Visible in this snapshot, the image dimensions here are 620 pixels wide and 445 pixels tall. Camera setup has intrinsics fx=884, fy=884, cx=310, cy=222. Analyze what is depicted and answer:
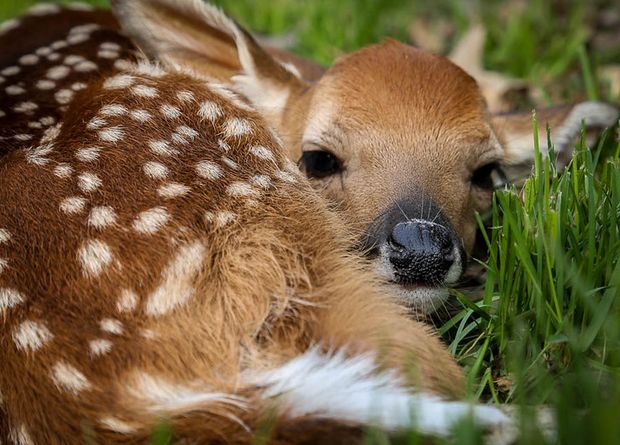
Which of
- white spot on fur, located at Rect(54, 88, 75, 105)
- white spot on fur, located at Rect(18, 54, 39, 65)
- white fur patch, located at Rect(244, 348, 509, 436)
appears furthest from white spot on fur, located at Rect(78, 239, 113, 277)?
white spot on fur, located at Rect(18, 54, 39, 65)

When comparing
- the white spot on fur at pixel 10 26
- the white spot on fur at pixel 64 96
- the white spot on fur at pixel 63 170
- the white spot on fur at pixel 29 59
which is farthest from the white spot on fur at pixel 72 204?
the white spot on fur at pixel 10 26

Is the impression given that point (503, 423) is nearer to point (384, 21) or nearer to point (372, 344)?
point (372, 344)

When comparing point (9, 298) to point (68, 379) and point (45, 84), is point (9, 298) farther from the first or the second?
point (45, 84)

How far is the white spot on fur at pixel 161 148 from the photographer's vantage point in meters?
2.58

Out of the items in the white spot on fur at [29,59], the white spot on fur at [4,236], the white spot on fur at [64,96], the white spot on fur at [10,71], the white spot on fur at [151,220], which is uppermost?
the white spot on fur at [151,220]

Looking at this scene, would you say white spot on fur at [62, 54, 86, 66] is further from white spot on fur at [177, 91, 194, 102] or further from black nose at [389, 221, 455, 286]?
black nose at [389, 221, 455, 286]

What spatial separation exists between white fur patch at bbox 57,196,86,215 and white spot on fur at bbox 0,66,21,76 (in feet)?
5.23

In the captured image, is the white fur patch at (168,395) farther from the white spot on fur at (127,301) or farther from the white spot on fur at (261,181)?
the white spot on fur at (261,181)

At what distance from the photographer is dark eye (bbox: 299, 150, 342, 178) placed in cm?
342

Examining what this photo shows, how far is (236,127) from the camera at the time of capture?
9.27 ft

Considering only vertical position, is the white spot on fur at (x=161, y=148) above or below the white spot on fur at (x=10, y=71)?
above

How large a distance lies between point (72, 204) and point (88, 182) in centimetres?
10

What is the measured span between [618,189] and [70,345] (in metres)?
1.66

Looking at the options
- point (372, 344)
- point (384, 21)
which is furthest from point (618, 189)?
point (384, 21)
